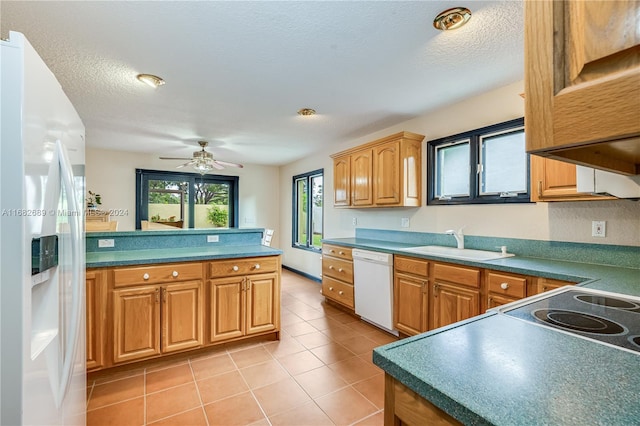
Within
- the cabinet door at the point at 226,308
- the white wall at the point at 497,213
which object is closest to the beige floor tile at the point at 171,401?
the cabinet door at the point at 226,308

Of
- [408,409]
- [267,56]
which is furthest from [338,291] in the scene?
[408,409]

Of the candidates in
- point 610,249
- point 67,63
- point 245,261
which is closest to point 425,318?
point 610,249

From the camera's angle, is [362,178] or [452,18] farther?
[362,178]

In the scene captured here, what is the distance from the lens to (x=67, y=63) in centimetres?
220

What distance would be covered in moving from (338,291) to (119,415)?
244 centimetres

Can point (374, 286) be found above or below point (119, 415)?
above

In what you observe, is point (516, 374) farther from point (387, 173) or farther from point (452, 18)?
point (387, 173)

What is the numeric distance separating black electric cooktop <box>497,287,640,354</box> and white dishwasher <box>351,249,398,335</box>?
5.82ft

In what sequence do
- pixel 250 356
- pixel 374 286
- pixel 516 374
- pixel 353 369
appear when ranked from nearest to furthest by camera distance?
pixel 516 374 < pixel 353 369 < pixel 250 356 < pixel 374 286

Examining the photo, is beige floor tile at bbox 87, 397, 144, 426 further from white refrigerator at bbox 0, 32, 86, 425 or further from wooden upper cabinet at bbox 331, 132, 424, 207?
wooden upper cabinet at bbox 331, 132, 424, 207

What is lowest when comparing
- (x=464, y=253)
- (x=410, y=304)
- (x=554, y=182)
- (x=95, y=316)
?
(x=410, y=304)

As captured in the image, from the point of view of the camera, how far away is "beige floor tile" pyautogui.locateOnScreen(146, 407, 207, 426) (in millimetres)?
1760

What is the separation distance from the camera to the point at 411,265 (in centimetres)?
275

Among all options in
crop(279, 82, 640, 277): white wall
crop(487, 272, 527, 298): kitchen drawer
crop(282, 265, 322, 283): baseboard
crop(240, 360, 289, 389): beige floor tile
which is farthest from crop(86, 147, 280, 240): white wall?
crop(487, 272, 527, 298): kitchen drawer
